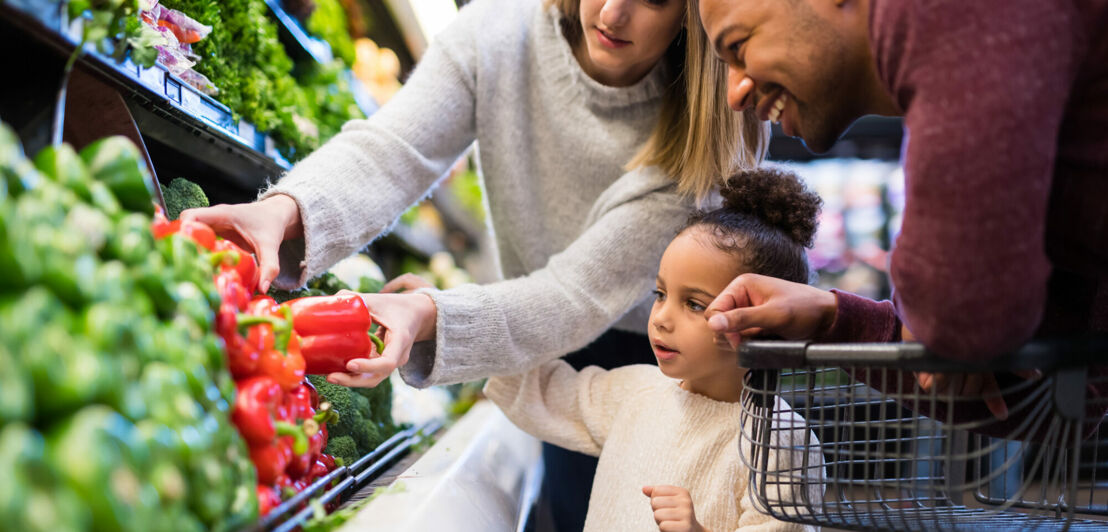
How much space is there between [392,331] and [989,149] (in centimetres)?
87

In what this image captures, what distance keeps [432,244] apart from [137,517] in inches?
119

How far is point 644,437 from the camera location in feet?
5.37

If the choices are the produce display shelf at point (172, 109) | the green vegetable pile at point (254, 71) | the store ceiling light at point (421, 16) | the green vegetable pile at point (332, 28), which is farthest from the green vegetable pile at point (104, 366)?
the green vegetable pile at point (332, 28)

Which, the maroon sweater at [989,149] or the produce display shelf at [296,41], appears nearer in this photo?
the maroon sweater at [989,149]

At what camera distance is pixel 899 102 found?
3.16 ft

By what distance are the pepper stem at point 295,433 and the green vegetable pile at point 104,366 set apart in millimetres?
97

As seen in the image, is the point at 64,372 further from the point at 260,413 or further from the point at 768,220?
the point at 768,220

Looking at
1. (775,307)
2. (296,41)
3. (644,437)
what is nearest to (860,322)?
(775,307)

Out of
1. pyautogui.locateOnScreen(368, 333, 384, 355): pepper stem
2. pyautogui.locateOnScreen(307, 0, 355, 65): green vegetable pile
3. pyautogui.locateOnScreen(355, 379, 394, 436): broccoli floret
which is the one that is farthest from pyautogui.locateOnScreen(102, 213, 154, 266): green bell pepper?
pyautogui.locateOnScreen(307, 0, 355, 65): green vegetable pile

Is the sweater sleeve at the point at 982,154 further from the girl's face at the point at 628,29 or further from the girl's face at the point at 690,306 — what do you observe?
the girl's face at the point at 628,29

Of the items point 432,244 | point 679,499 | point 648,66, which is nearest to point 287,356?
point 679,499

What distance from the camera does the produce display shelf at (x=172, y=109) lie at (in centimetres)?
81

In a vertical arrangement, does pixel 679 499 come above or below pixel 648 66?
below

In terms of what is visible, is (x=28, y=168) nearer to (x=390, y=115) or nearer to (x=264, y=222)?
(x=264, y=222)
